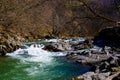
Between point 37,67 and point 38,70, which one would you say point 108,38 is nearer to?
point 37,67

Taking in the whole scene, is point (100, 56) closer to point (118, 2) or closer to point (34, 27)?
point (34, 27)

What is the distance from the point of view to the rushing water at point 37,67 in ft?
44.2

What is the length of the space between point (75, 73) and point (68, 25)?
9997mm

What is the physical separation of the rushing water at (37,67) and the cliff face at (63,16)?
194cm

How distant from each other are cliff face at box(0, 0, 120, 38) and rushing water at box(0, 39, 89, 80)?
1.94m

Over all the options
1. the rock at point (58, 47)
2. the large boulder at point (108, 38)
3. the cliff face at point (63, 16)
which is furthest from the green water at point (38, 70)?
the large boulder at point (108, 38)

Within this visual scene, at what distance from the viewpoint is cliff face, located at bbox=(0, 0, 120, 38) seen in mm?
4211

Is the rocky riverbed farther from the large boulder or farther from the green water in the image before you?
the large boulder

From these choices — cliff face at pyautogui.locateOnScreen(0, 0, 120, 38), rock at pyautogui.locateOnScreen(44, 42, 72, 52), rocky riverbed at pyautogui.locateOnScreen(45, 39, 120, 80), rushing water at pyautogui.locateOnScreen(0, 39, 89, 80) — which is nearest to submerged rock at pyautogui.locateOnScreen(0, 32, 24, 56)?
rushing water at pyautogui.locateOnScreen(0, 39, 89, 80)

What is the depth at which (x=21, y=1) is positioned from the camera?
17.4 m

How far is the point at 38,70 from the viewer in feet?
48.9

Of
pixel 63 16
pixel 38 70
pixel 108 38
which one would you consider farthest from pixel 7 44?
pixel 63 16

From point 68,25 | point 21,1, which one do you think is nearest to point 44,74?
point 21,1

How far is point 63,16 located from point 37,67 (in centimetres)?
779
